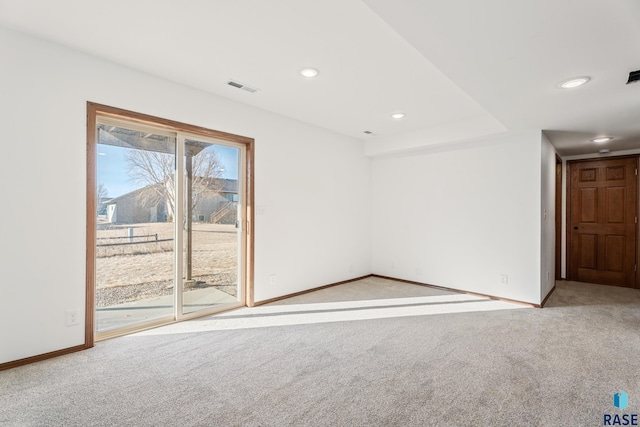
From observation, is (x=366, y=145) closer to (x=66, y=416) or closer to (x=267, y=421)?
(x=267, y=421)

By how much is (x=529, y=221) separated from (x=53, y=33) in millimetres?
5205

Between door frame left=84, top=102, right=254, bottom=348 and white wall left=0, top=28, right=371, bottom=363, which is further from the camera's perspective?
door frame left=84, top=102, right=254, bottom=348

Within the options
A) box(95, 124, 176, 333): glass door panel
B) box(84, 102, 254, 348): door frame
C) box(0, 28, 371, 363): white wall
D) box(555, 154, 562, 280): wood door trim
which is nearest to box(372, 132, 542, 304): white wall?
box(555, 154, 562, 280): wood door trim

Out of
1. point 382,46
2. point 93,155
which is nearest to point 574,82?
point 382,46

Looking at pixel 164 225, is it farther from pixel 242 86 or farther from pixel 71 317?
pixel 242 86

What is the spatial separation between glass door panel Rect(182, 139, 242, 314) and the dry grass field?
0.04 feet

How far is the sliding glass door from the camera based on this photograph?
9.70 ft

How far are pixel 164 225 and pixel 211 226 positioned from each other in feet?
1.70

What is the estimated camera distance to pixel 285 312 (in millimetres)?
3689

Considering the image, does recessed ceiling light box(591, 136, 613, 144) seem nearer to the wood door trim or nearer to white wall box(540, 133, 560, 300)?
white wall box(540, 133, 560, 300)

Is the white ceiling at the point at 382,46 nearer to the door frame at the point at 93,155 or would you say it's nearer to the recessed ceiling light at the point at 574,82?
the recessed ceiling light at the point at 574,82

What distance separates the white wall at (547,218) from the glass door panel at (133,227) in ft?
14.8

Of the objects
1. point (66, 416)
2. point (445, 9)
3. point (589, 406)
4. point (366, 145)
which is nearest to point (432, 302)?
point (589, 406)

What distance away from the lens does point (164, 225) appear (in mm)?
3305
